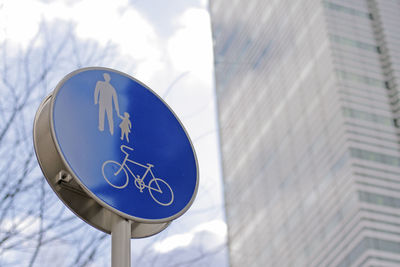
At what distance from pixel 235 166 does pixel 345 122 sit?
20.8 m

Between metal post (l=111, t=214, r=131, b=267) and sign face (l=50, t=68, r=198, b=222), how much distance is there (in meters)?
0.04

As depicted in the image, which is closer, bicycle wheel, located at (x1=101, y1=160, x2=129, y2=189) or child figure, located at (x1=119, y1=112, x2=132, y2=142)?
bicycle wheel, located at (x1=101, y1=160, x2=129, y2=189)

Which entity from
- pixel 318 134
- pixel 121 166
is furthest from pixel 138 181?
pixel 318 134

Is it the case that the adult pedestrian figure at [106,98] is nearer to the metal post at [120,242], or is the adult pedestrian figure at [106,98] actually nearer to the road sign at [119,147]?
the road sign at [119,147]

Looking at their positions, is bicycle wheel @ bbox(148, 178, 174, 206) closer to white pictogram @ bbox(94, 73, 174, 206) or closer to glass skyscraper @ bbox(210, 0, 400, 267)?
white pictogram @ bbox(94, 73, 174, 206)

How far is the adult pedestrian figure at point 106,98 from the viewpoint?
2.02 meters

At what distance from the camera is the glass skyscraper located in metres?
51.2

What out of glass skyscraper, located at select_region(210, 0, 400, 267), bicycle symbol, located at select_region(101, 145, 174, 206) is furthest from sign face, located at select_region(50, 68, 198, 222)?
glass skyscraper, located at select_region(210, 0, 400, 267)

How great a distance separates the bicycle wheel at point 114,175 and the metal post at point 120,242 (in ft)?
0.33

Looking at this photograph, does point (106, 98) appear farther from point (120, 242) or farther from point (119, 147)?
point (120, 242)

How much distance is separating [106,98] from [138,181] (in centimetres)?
29

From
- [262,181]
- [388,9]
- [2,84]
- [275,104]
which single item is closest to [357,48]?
[388,9]

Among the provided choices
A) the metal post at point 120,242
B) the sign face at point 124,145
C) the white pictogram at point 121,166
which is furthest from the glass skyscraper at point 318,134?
the metal post at point 120,242

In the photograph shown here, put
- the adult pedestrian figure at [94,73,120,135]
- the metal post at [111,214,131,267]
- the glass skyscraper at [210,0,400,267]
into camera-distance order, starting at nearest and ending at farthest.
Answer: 1. the metal post at [111,214,131,267]
2. the adult pedestrian figure at [94,73,120,135]
3. the glass skyscraper at [210,0,400,267]
